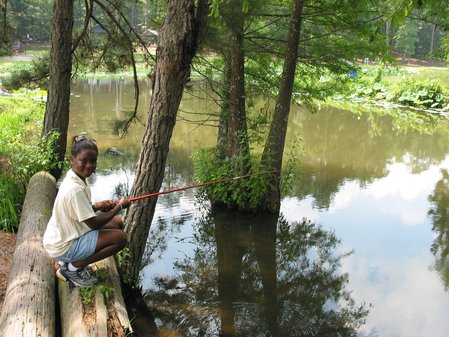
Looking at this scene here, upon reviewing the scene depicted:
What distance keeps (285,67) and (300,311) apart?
409 cm

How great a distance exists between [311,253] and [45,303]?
477 centimetres

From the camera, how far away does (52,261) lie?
16.0 ft

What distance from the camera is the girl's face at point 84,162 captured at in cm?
400

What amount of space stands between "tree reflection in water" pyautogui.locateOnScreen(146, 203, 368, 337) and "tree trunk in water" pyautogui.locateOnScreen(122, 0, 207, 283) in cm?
97

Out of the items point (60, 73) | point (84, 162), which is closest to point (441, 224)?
point (84, 162)

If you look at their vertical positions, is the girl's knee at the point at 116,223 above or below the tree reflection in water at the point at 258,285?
above

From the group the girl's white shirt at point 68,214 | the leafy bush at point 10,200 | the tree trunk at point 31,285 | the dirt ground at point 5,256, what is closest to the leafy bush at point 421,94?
the leafy bush at point 10,200

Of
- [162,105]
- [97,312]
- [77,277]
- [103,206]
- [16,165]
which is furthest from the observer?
[16,165]

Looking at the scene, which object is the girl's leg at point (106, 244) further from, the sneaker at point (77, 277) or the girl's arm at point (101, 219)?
the girl's arm at point (101, 219)

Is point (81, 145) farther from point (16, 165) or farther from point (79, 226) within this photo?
point (16, 165)

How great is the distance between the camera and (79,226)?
4180mm

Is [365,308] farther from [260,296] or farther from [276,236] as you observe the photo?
[276,236]

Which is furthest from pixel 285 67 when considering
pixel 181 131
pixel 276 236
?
pixel 181 131

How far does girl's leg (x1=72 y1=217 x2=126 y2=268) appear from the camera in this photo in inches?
168
